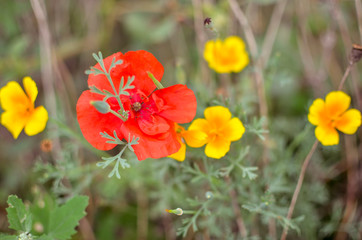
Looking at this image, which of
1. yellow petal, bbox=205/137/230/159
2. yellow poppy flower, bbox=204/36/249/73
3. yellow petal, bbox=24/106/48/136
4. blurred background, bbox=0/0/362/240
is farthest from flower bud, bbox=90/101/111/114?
yellow poppy flower, bbox=204/36/249/73

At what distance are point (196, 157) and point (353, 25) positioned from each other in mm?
1622

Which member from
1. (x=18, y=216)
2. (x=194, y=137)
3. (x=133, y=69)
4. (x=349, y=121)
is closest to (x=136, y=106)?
(x=133, y=69)

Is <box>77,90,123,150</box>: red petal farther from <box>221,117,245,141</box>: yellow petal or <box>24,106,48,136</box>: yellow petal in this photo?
<box>221,117,245,141</box>: yellow petal

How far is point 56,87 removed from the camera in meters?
2.68

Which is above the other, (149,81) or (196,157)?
(149,81)

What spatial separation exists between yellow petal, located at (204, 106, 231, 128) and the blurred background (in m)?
0.16

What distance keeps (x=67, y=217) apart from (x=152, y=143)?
1.70ft

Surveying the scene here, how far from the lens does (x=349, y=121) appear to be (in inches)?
56.0

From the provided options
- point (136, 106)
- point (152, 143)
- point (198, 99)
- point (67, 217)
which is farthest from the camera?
point (198, 99)

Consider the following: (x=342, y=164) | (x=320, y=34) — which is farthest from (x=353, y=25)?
(x=342, y=164)

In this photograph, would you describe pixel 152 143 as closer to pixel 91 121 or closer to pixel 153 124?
pixel 153 124

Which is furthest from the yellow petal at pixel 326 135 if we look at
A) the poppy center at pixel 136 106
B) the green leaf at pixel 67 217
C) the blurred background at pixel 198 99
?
the green leaf at pixel 67 217

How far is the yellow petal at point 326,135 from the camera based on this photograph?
1.38 m

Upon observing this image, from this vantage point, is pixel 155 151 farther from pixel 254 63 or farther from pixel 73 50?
pixel 73 50
